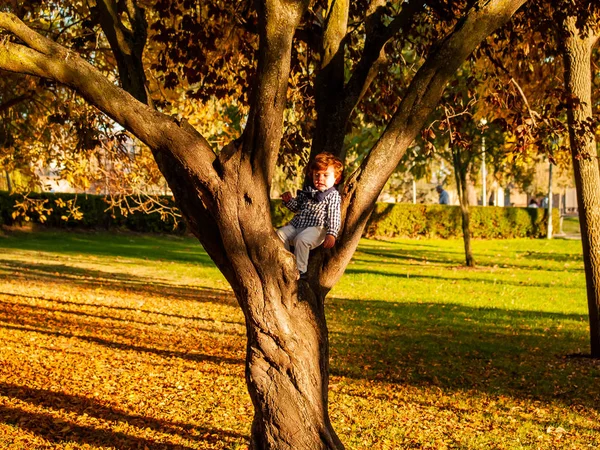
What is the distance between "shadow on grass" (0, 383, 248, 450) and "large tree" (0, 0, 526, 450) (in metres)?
1.59

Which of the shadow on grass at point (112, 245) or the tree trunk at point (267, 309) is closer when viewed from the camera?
the tree trunk at point (267, 309)

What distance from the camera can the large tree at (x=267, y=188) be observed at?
181 inches

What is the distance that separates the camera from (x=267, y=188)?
4738 mm

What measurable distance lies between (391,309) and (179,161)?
33.6 feet

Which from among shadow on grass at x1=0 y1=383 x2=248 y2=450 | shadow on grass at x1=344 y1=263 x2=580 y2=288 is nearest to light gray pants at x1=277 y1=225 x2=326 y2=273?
shadow on grass at x1=0 y1=383 x2=248 y2=450

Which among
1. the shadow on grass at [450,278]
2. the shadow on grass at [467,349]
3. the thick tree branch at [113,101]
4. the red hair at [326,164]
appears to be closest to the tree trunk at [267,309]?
the thick tree branch at [113,101]

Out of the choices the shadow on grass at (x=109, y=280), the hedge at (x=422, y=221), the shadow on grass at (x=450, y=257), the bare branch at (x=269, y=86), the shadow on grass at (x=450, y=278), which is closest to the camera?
the bare branch at (x=269, y=86)

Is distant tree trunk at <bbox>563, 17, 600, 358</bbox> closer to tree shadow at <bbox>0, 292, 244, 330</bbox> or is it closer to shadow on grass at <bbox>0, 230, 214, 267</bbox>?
tree shadow at <bbox>0, 292, 244, 330</bbox>

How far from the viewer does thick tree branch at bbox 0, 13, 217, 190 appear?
14.9ft

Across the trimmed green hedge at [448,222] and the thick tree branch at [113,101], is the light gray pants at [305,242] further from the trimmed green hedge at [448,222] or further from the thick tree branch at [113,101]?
the trimmed green hedge at [448,222]

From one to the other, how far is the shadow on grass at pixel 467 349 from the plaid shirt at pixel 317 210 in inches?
157

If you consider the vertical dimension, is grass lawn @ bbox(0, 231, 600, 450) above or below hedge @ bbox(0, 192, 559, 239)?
below

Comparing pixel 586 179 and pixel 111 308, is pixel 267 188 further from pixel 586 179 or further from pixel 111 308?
pixel 111 308

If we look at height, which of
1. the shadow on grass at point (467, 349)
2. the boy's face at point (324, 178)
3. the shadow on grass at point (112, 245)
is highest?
the boy's face at point (324, 178)
